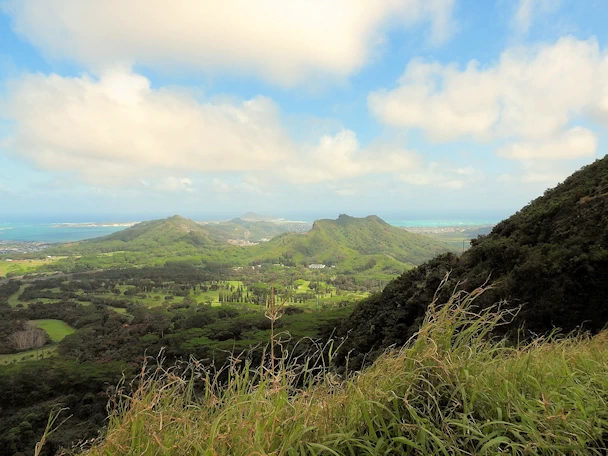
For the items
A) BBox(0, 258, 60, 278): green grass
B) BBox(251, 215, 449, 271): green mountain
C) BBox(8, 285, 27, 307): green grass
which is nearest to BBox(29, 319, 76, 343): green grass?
BBox(8, 285, 27, 307): green grass

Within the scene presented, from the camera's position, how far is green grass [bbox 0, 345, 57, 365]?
36.5 m

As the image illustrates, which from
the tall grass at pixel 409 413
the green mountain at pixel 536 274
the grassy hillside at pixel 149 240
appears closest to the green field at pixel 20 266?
the grassy hillside at pixel 149 240

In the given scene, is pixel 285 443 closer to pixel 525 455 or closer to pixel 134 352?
pixel 525 455

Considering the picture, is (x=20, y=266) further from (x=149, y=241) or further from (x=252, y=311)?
(x=252, y=311)

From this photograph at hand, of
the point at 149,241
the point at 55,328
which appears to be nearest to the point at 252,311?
the point at 55,328

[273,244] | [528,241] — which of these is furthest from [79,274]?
[528,241]

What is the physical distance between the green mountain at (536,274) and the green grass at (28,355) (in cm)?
3717

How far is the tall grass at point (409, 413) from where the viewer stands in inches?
53.0

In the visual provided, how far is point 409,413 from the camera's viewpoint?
1552 mm

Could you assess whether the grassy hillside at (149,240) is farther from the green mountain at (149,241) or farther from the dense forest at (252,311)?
the dense forest at (252,311)

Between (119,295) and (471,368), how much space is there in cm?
8480

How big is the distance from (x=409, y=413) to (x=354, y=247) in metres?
157

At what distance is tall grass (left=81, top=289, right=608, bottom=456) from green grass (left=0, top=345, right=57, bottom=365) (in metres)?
47.0

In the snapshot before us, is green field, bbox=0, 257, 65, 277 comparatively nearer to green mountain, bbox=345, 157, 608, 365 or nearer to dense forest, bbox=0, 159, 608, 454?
dense forest, bbox=0, 159, 608, 454
